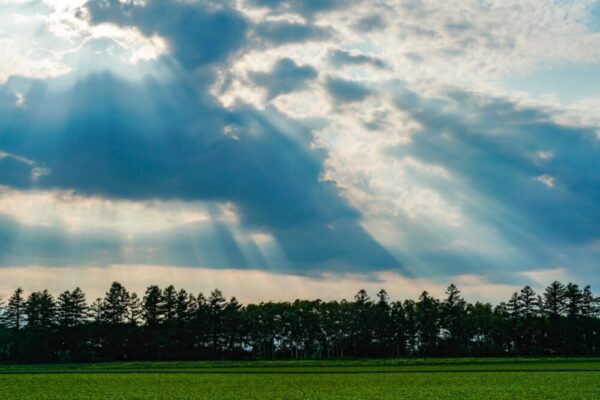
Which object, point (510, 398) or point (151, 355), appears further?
point (151, 355)

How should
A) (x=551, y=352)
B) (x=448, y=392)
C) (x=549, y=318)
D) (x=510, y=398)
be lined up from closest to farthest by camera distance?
1. (x=510, y=398)
2. (x=448, y=392)
3. (x=551, y=352)
4. (x=549, y=318)

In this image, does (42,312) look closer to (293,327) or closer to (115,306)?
A: (115,306)

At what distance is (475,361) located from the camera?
351ft

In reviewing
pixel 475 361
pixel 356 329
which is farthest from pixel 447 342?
pixel 475 361

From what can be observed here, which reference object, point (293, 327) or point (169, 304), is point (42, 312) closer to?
point (169, 304)

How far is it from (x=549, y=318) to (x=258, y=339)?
245 feet

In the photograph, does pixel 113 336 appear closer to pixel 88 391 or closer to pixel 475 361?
pixel 475 361

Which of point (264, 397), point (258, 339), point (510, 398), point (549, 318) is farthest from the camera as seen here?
point (258, 339)

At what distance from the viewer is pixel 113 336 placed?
5832 inches

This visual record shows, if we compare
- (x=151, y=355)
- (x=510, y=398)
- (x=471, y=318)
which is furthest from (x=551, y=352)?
(x=510, y=398)

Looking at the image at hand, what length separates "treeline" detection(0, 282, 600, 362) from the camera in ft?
476

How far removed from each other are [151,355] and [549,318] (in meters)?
98.0

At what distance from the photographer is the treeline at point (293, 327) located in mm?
145125

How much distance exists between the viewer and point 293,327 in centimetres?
16600
